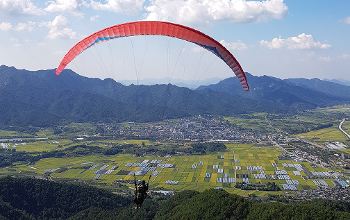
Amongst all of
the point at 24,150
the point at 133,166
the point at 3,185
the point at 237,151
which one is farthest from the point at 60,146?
the point at 237,151

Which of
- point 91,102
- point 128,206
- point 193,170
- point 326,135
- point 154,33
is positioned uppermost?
point 154,33

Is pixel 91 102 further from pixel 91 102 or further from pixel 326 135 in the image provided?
pixel 326 135

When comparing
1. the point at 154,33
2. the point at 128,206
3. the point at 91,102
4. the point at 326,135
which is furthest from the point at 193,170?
the point at 91,102

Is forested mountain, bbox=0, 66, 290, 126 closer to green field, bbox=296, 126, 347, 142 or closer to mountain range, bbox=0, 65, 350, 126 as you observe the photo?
mountain range, bbox=0, 65, 350, 126

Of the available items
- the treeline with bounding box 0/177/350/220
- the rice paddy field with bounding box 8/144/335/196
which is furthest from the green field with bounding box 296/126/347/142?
the treeline with bounding box 0/177/350/220

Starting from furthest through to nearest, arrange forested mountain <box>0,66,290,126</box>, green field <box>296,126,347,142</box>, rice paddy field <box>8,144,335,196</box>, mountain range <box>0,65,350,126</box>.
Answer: forested mountain <box>0,66,290,126</box>, mountain range <box>0,65,350,126</box>, green field <box>296,126,347,142</box>, rice paddy field <box>8,144,335,196</box>

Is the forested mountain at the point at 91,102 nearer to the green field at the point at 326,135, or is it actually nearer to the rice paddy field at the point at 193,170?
the rice paddy field at the point at 193,170
